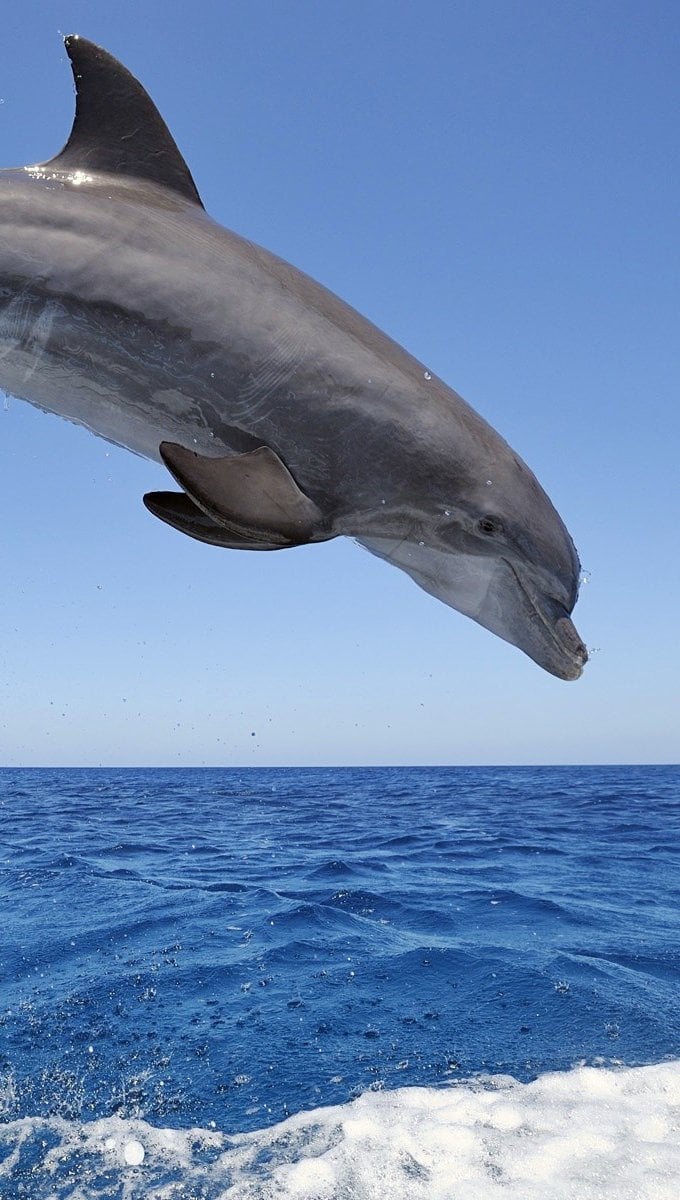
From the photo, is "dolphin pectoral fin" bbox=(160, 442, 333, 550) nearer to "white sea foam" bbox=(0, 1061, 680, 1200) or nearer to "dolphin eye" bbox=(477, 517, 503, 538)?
"dolphin eye" bbox=(477, 517, 503, 538)

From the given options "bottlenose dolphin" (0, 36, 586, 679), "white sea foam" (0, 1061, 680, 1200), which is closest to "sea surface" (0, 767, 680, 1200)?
"white sea foam" (0, 1061, 680, 1200)

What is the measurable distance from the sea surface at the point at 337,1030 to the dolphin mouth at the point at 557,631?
3.88 m

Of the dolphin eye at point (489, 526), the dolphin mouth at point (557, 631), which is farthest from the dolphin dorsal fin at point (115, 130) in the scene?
the dolphin mouth at point (557, 631)

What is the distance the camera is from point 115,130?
12.3 ft

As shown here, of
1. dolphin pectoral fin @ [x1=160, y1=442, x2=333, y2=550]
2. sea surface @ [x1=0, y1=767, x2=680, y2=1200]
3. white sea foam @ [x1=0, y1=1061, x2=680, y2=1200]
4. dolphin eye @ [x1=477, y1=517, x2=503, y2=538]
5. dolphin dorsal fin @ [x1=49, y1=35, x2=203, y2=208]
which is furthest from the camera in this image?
sea surface @ [x1=0, y1=767, x2=680, y2=1200]

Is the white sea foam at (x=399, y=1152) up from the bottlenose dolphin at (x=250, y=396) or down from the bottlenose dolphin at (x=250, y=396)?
down

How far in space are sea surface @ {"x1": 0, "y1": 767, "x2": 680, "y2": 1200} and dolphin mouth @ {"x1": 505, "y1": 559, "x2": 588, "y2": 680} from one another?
12.7 feet

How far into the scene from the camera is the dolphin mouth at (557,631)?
349cm

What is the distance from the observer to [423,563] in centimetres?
361

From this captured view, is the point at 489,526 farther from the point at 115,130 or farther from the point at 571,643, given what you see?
the point at 115,130

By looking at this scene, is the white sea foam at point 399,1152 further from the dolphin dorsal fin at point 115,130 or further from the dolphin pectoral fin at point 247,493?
the dolphin dorsal fin at point 115,130

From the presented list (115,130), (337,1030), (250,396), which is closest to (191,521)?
(250,396)

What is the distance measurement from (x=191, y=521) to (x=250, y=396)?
505 mm

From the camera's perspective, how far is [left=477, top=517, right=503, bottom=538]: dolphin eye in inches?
134
